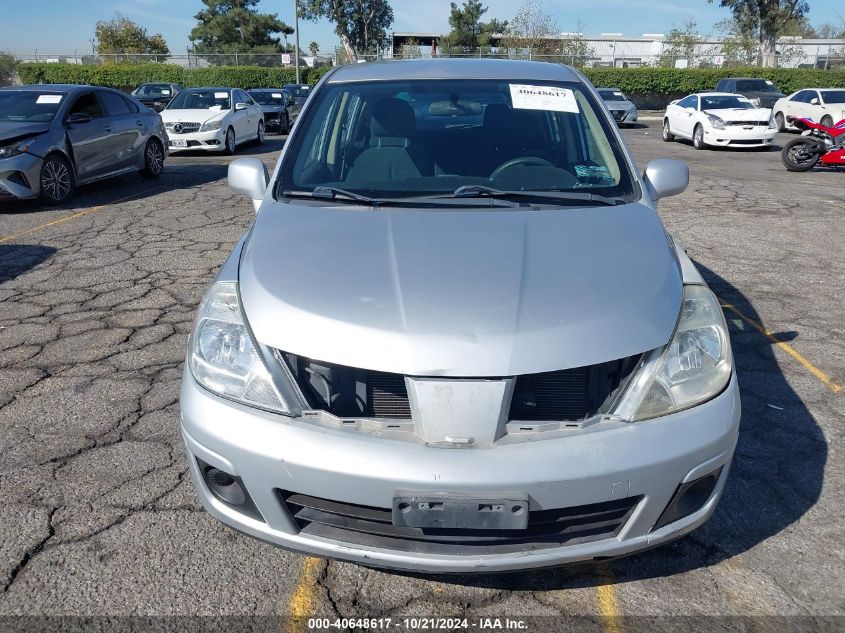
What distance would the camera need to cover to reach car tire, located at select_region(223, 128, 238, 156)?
47.1ft

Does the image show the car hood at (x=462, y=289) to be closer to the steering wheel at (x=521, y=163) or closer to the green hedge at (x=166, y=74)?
the steering wheel at (x=521, y=163)

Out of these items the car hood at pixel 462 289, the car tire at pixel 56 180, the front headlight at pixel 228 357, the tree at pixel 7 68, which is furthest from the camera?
the tree at pixel 7 68

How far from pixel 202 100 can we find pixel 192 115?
3.35ft

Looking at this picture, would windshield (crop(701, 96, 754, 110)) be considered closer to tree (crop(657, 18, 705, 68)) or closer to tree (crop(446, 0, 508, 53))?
tree (crop(657, 18, 705, 68))

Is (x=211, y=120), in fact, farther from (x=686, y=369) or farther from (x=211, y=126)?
(x=686, y=369)

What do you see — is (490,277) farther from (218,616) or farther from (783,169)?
(783,169)

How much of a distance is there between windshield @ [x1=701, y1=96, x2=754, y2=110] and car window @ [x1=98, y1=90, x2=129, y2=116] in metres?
13.3

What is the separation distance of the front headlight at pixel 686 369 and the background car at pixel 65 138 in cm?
817

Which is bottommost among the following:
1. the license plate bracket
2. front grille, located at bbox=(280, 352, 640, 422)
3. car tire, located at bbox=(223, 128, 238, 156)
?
car tire, located at bbox=(223, 128, 238, 156)

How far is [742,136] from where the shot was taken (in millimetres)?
16266

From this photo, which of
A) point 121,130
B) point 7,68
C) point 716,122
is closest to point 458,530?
point 121,130

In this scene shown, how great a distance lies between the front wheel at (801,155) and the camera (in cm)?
1275

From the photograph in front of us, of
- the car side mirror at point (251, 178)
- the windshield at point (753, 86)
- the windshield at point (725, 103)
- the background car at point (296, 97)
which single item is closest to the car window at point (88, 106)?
the car side mirror at point (251, 178)

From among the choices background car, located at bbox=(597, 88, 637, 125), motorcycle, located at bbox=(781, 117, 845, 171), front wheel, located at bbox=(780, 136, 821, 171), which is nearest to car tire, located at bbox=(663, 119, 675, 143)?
background car, located at bbox=(597, 88, 637, 125)
